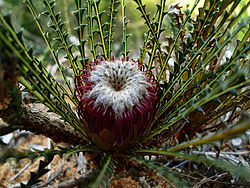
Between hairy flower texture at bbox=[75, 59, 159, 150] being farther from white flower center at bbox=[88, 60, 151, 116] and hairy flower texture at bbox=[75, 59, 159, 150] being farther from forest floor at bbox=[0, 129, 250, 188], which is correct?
forest floor at bbox=[0, 129, 250, 188]

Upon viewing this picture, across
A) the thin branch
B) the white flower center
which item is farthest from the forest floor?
the white flower center

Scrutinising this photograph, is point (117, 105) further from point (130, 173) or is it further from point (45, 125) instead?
point (130, 173)

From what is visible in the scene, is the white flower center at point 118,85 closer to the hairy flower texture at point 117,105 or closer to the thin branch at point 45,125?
the hairy flower texture at point 117,105

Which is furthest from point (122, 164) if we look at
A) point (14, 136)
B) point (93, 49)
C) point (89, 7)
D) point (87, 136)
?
point (14, 136)

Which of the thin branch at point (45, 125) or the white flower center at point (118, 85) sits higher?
the white flower center at point (118, 85)

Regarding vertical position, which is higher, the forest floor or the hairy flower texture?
the hairy flower texture

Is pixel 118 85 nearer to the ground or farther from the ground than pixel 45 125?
farther from the ground

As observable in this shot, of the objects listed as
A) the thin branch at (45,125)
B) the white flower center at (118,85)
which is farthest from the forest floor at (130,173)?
the white flower center at (118,85)

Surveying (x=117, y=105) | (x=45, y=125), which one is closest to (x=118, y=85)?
(x=117, y=105)
